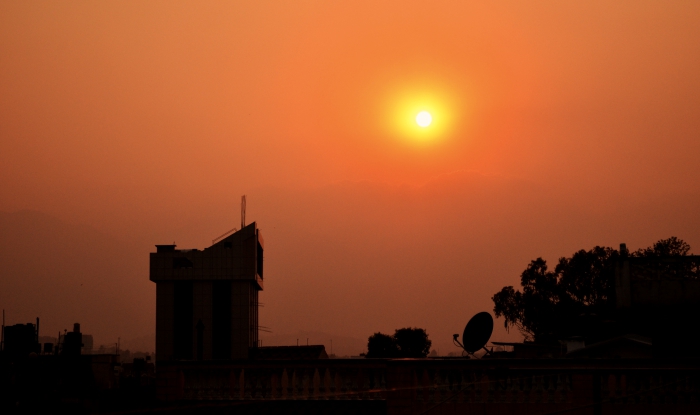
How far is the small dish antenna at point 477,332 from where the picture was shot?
21.5 meters

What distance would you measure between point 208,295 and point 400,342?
28.3 meters

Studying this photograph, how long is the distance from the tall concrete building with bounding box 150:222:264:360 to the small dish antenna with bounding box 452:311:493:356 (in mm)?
91863

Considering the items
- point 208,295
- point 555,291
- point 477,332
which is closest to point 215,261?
point 208,295

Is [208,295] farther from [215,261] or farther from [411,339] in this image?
[411,339]

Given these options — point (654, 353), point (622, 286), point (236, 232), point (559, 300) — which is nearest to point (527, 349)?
point (622, 286)

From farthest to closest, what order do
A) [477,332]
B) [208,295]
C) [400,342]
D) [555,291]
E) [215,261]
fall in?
[400,342] → [208,295] → [215,261] → [555,291] → [477,332]

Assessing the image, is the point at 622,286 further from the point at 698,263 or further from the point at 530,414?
the point at 530,414

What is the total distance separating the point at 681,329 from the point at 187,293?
95.1 m

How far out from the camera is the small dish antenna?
845 inches

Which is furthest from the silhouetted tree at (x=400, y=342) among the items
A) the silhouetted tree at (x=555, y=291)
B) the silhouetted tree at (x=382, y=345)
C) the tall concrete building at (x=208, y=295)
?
the silhouetted tree at (x=555, y=291)

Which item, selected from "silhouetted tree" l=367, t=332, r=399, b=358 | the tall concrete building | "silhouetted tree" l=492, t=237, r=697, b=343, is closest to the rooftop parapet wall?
the tall concrete building

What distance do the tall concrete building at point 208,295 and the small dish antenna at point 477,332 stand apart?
91.9 metres

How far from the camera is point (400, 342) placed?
123 m

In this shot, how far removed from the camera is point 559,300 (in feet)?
247
